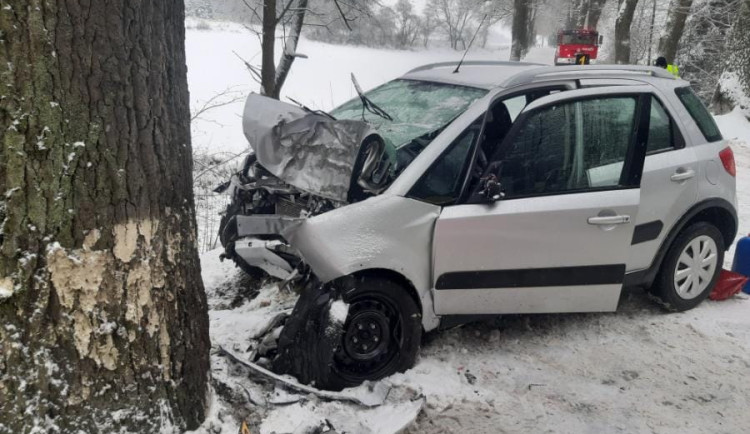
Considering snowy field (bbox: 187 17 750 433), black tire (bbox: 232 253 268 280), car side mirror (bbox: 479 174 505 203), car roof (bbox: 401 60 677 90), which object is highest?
car roof (bbox: 401 60 677 90)

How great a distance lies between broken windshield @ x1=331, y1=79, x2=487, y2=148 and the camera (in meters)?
3.65

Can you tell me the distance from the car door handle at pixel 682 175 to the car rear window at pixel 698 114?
41cm

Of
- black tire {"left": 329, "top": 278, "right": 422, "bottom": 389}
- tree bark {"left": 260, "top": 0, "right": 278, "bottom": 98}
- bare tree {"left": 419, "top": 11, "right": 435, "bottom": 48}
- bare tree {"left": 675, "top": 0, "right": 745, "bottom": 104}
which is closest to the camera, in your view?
black tire {"left": 329, "top": 278, "right": 422, "bottom": 389}

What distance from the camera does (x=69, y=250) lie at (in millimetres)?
1994

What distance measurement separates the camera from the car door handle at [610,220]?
347 cm

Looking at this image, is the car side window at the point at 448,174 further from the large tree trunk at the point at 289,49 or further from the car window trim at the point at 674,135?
the large tree trunk at the point at 289,49

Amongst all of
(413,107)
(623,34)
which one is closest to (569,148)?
(413,107)

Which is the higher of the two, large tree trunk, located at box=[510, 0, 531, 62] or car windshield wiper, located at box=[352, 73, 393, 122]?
large tree trunk, located at box=[510, 0, 531, 62]

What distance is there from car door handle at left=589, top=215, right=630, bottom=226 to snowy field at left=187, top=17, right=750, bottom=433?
90cm

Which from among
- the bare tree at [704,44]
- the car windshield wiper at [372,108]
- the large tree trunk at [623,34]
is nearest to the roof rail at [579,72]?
the car windshield wiper at [372,108]

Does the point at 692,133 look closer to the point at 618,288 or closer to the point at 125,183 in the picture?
the point at 618,288

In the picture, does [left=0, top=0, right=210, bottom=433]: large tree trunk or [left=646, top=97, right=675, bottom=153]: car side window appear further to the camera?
[left=646, top=97, right=675, bottom=153]: car side window

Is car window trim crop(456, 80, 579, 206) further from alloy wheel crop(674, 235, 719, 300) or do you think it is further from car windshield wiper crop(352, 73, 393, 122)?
alloy wheel crop(674, 235, 719, 300)

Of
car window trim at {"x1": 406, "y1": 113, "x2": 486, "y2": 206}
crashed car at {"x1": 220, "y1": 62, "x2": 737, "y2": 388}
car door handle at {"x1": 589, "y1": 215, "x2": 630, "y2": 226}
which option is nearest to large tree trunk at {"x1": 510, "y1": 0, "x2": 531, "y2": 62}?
crashed car at {"x1": 220, "y1": 62, "x2": 737, "y2": 388}
